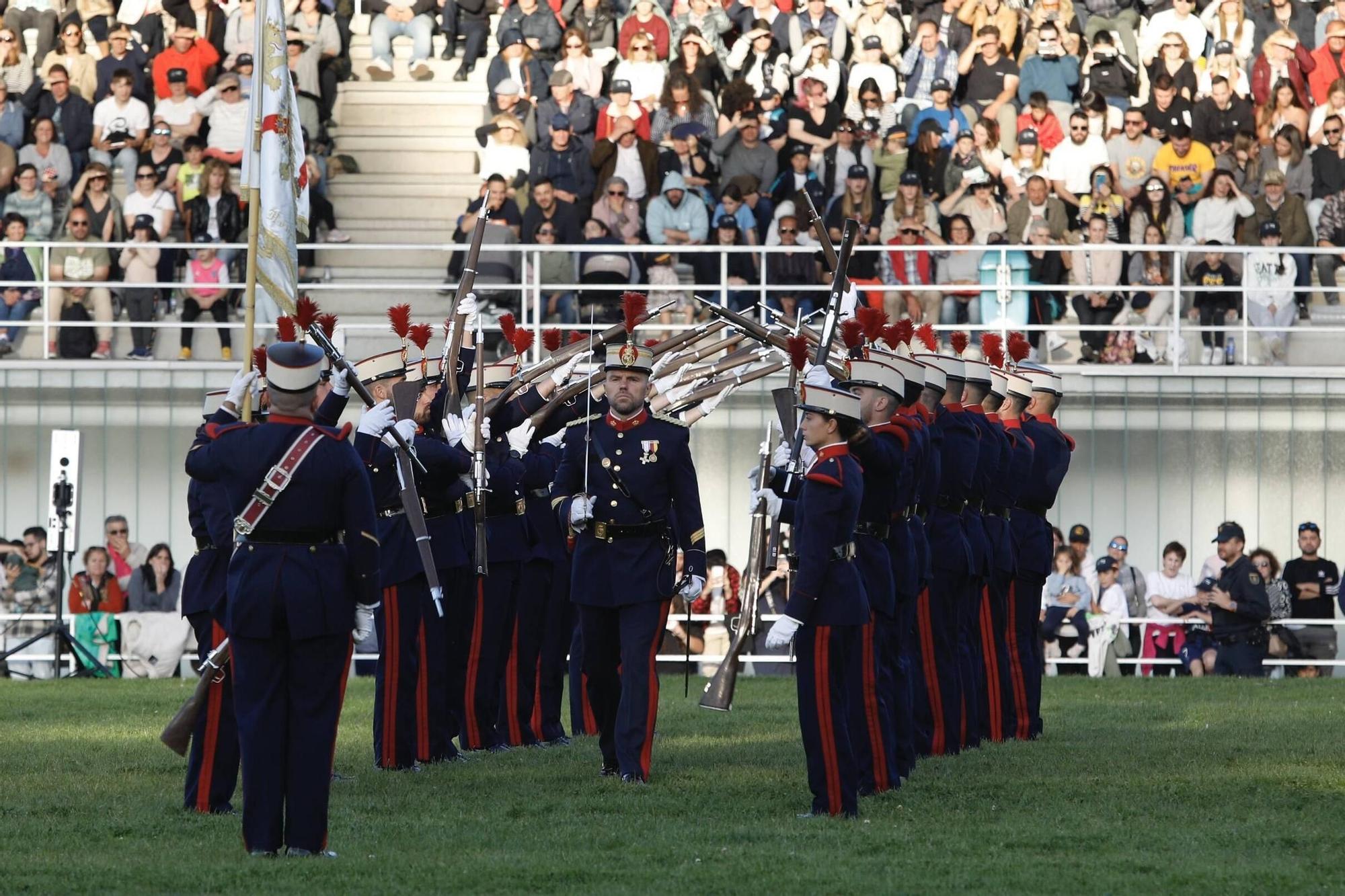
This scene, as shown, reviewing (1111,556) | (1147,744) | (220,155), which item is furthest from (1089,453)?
(220,155)

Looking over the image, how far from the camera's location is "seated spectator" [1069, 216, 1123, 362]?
63.4ft

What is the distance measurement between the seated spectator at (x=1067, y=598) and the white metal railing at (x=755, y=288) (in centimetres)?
Result: 190

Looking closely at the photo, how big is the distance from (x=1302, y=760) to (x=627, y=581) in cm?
365

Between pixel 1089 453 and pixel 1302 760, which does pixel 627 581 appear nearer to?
pixel 1302 760

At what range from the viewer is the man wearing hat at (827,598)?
9.35 meters

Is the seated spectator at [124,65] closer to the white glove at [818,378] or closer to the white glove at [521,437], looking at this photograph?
the white glove at [521,437]

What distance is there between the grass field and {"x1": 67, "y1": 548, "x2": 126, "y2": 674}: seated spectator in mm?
4317

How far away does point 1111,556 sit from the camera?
17953 millimetres

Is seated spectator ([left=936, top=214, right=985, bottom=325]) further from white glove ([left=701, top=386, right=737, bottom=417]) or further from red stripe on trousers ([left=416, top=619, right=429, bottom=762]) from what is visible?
red stripe on trousers ([left=416, top=619, right=429, bottom=762])

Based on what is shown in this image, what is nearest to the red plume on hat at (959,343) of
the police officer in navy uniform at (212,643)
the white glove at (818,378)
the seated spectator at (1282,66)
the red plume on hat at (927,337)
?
the red plume on hat at (927,337)

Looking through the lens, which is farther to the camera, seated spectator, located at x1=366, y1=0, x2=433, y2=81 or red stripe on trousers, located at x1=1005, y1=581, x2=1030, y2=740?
seated spectator, located at x1=366, y1=0, x2=433, y2=81

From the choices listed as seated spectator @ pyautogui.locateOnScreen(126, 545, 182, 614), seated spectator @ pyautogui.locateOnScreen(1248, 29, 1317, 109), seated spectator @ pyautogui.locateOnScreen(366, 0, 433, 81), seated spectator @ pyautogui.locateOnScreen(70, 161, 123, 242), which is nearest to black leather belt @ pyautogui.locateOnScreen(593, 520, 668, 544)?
seated spectator @ pyautogui.locateOnScreen(126, 545, 182, 614)

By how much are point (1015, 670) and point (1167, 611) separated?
17.7 ft

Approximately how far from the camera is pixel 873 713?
33.2 ft
